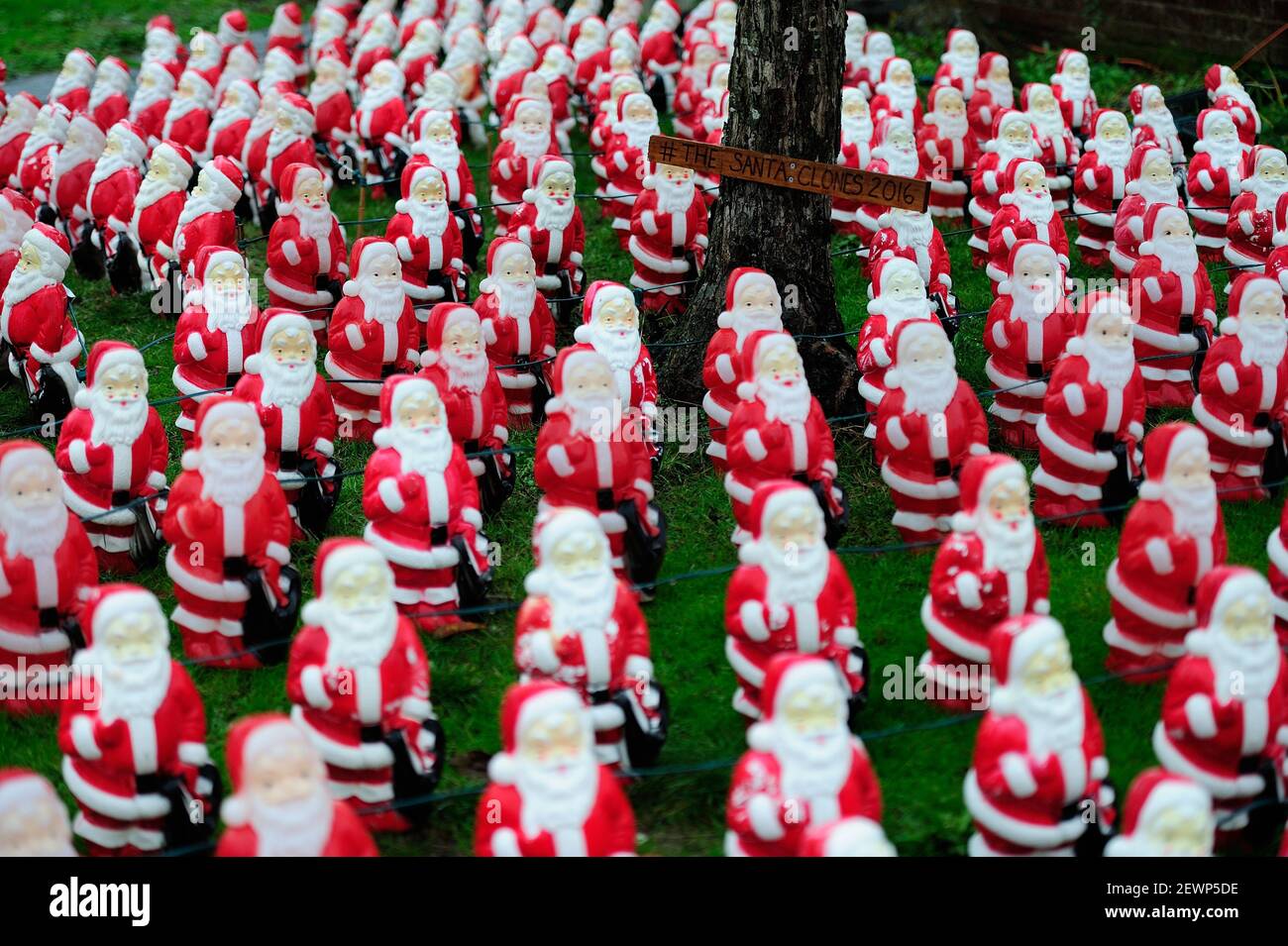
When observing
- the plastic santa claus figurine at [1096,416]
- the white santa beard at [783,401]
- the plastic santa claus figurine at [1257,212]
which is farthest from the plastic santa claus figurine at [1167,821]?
the plastic santa claus figurine at [1257,212]

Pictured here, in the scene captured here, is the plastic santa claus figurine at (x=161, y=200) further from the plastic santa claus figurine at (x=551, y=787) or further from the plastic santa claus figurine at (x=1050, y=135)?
the plastic santa claus figurine at (x=551, y=787)

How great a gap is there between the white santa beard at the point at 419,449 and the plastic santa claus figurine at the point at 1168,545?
269 cm

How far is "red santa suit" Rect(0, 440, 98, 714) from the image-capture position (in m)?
5.98

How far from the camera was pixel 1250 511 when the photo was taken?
743cm

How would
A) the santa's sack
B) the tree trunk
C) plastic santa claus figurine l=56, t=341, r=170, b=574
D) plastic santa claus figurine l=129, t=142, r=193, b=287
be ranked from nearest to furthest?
1. the santa's sack
2. plastic santa claus figurine l=56, t=341, r=170, b=574
3. the tree trunk
4. plastic santa claus figurine l=129, t=142, r=193, b=287

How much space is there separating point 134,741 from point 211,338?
3.29 metres

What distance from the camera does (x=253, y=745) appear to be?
4441 millimetres

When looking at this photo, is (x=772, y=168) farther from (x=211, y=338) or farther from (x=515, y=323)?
(x=211, y=338)

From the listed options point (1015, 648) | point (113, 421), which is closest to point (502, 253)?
point (113, 421)

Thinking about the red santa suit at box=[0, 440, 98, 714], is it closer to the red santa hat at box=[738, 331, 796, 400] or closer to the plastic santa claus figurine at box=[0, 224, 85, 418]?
the plastic santa claus figurine at box=[0, 224, 85, 418]

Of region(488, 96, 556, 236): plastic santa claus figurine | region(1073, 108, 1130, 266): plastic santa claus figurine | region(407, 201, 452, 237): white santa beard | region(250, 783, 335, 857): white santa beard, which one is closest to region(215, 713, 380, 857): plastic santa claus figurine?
region(250, 783, 335, 857): white santa beard

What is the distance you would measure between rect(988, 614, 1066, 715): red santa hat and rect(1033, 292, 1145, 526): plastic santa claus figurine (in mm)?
2173

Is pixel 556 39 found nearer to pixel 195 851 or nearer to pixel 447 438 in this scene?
pixel 447 438
